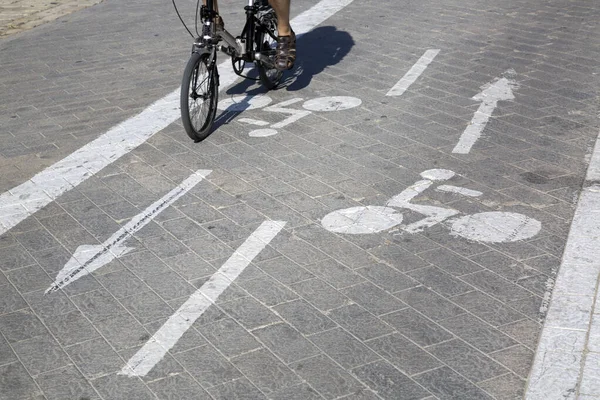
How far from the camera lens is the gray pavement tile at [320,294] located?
4891mm

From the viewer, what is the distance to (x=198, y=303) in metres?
4.93

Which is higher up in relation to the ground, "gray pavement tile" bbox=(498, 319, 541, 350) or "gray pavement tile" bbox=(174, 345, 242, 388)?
"gray pavement tile" bbox=(174, 345, 242, 388)

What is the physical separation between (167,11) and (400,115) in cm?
563

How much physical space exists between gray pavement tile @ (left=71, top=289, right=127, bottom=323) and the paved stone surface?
0.05 feet

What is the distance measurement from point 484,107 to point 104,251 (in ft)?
12.8

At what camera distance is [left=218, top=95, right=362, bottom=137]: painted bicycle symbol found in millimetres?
7949

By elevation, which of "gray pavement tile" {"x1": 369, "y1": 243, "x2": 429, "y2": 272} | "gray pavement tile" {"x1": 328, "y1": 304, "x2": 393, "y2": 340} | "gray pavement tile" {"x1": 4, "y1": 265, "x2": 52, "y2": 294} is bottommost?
"gray pavement tile" {"x1": 369, "y1": 243, "x2": 429, "y2": 272}

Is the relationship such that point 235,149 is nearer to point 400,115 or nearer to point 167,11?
point 400,115

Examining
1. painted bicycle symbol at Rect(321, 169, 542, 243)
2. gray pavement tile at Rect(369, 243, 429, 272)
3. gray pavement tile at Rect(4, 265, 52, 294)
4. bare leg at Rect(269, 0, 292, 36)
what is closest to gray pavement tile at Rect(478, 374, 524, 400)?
gray pavement tile at Rect(369, 243, 429, 272)

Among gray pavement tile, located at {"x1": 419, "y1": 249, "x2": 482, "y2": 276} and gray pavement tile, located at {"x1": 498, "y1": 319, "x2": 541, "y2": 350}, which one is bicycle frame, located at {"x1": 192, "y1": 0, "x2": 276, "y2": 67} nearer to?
gray pavement tile, located at {"x1": 419, "y1": 249, "x2": 482, "y2": 276}

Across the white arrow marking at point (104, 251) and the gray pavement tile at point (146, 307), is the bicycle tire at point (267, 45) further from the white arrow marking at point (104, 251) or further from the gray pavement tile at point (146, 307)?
the gray pavement tile at point (146, 307)

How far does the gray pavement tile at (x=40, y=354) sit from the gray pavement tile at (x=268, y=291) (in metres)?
1.08

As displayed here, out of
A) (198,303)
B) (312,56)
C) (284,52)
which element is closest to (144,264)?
(198,303)

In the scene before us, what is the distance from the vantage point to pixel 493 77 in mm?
8906
